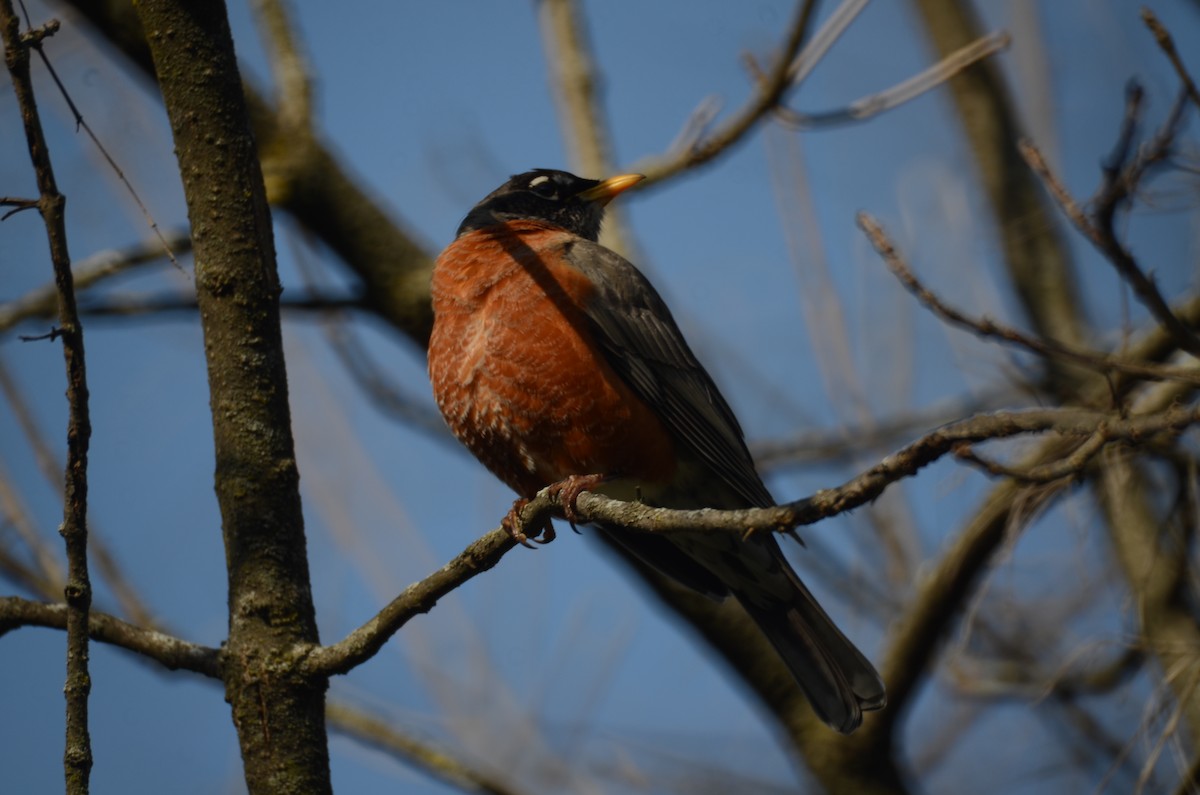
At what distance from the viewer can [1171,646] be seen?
3994 millimetres

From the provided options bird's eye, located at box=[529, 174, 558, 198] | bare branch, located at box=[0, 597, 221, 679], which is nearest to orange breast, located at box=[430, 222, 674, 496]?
bird's eye, located at box=[529, 174, 558, 198]

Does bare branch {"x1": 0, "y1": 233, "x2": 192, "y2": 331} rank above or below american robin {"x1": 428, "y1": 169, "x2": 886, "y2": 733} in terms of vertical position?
above

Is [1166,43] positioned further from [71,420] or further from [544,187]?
[544,187]

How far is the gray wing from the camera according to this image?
444 centimetres

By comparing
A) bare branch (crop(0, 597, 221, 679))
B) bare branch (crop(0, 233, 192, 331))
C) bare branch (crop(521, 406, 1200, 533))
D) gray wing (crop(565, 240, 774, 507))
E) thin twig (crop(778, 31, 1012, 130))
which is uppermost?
bare branch (crop(0, 233, 192, 331))

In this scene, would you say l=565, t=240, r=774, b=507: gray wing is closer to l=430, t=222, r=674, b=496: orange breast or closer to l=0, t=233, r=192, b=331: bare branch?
l=430, t=222, r=674, b=496: orange breast

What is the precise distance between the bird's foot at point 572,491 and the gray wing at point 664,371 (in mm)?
459

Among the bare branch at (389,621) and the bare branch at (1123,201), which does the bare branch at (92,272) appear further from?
the bare branch at (1123,201)

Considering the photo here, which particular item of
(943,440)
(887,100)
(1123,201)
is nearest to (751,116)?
(887,100)

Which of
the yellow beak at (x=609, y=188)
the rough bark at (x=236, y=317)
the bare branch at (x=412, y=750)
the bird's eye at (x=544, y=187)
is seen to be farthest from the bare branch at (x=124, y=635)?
the bird's eye at (x=544, y=187)

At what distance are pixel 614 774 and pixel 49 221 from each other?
4639 mm

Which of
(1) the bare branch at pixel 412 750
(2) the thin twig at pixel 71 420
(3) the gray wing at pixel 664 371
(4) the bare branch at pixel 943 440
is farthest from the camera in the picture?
(3) the gray wing at pixel 664 371

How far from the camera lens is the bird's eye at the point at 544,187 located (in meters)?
5.96

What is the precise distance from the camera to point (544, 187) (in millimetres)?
5977
